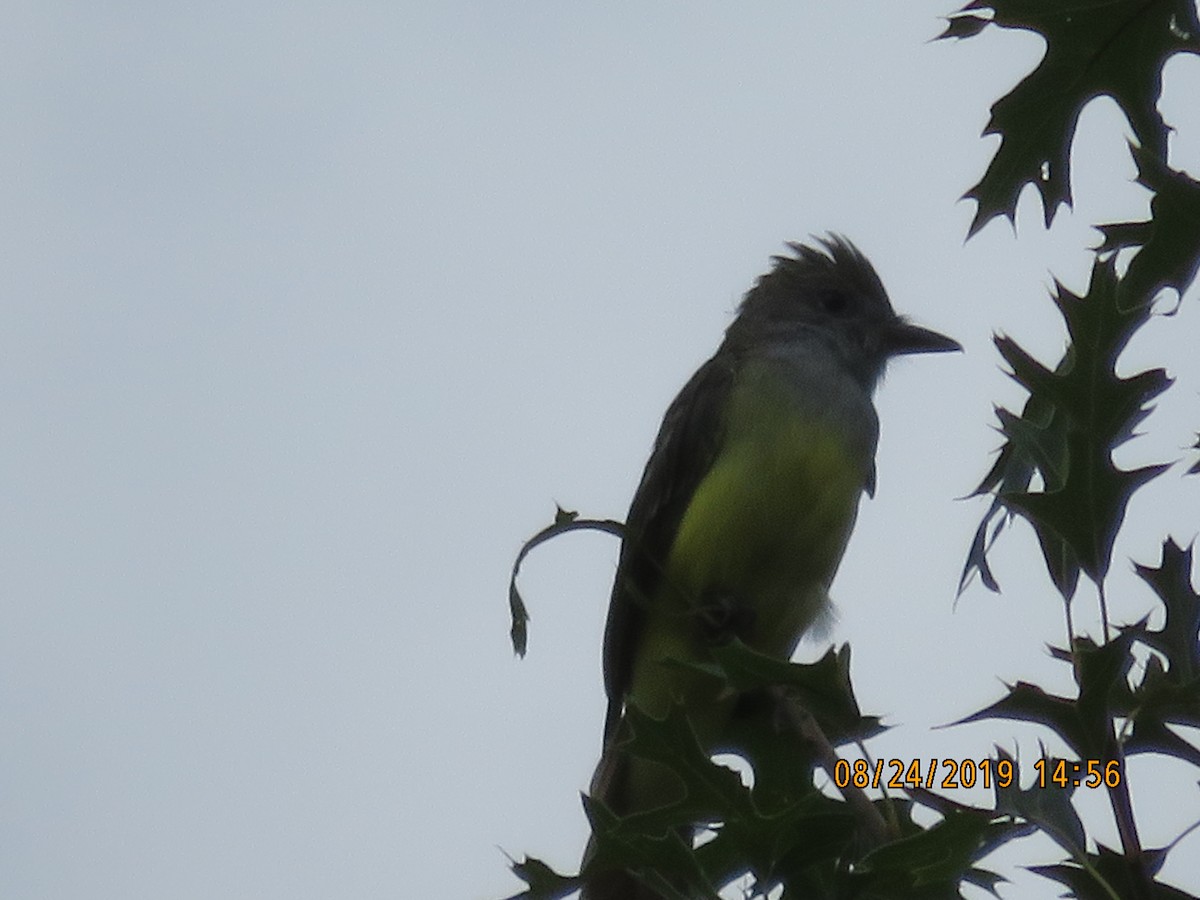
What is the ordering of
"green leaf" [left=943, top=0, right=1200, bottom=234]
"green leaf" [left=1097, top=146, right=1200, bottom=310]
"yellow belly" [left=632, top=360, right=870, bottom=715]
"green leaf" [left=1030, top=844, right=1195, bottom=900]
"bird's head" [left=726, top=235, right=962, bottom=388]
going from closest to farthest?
"green leaf" [left=1030, top=844, right=1195, bottom=900] → "green leaf" [left=1097, top=146, right=1200, bottom=310] → "green leaf" [left=943, top=0, right=1200, bottom=234] → "yellow belly" [left=632, top=360, right=870, bottom=715] → "bird's head" [left=726, top=235, right=962, bottom=388]

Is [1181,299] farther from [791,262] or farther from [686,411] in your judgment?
[791,262]

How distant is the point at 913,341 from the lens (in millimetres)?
6918

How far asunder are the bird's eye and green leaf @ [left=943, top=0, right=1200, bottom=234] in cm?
305

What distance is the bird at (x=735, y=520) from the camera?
551 centimetres

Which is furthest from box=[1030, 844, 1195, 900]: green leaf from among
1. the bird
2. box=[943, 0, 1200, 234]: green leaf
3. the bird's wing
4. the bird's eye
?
the bird's eye

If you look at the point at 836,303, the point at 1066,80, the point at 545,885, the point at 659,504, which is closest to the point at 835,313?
the point at 836,303

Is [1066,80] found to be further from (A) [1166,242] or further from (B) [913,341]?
(B) [913,341]

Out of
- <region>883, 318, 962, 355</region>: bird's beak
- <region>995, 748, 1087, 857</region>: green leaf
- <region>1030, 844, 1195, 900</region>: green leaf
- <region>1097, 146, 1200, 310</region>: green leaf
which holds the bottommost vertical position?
<region>1030, 844, 1195, 900</region>: green leaf

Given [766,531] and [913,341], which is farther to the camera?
[913,341]

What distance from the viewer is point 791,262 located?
7277 millimetres

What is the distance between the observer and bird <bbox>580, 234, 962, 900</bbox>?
18.1ft

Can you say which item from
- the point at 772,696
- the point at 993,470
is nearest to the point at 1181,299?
the point at 993,470

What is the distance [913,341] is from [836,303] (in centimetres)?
35
